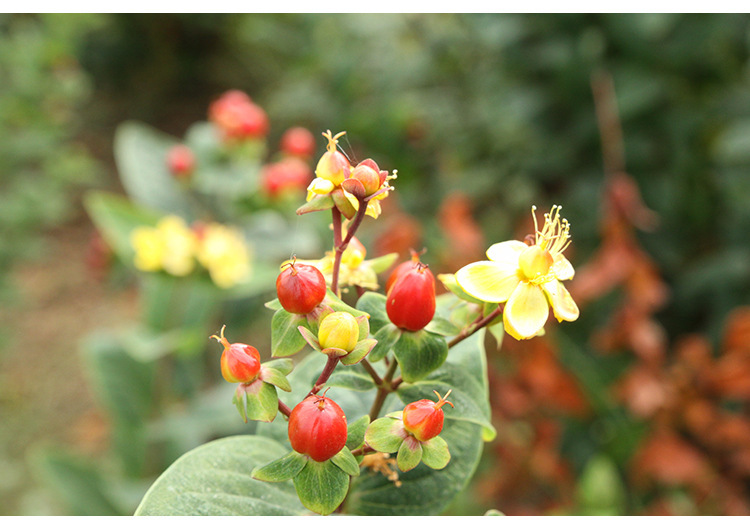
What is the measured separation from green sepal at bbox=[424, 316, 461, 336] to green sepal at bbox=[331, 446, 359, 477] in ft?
0.23

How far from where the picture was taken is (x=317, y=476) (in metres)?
0.29

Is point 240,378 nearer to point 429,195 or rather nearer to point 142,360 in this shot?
point 142,360

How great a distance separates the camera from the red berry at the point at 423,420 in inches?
11.2

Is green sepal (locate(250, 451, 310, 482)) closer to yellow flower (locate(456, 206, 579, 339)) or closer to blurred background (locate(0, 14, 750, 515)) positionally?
yellow flower (locate(456, 206, 579, 339))

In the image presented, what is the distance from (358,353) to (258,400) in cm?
5

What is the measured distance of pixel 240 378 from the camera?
29 centimetres

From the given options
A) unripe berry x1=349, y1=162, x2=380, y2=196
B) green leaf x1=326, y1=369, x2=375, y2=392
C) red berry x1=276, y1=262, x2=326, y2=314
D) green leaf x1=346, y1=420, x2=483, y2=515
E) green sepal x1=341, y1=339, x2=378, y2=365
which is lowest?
green leaf x1=346, y1=420, x2=483, y2=515

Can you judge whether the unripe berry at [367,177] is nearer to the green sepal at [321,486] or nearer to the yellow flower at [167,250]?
the green sepal at [321,486]

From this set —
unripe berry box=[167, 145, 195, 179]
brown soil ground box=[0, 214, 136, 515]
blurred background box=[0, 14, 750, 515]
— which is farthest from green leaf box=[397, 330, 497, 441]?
brown soil ground box=[0, 214, 136, 515]

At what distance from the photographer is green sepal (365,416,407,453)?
11.3 inches

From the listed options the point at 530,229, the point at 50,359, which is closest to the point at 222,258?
the point at 530,229

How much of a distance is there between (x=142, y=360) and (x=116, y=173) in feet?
5.05

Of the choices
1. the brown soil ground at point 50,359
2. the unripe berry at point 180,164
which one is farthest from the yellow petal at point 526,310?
the brown soil ground at point 50,359

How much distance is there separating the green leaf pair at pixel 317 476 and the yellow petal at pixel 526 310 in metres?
0.09
